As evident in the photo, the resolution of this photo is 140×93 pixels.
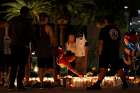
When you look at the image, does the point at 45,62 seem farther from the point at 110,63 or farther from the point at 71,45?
the point at 71,45

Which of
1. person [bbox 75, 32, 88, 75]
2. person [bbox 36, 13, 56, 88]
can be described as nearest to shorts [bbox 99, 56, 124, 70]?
person [bbox 36, 13, 56, 88]

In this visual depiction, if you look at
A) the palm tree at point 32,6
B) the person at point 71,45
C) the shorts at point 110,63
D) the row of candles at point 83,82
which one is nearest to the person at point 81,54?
the person at point 71,45

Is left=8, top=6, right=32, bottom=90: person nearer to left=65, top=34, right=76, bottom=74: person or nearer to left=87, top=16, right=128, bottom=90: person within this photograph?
left=87, top=16, right=128, bottom=90: person

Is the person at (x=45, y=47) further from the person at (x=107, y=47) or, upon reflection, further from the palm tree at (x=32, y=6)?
the palm tree at (x=32, y=6)

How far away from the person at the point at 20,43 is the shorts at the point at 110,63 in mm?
2072

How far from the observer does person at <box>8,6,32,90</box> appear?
1380 cm

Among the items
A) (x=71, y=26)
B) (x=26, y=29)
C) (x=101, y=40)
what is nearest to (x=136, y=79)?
(x=101, y=40)

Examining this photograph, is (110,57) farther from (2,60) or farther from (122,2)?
(122,2)

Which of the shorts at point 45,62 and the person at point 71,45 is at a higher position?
the person at point 71,45

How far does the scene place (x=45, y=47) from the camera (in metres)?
14.5

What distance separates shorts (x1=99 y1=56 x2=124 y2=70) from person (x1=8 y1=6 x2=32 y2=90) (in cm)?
207

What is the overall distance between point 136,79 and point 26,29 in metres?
4.89

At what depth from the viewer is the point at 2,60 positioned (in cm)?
1562

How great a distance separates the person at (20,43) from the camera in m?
13.8
